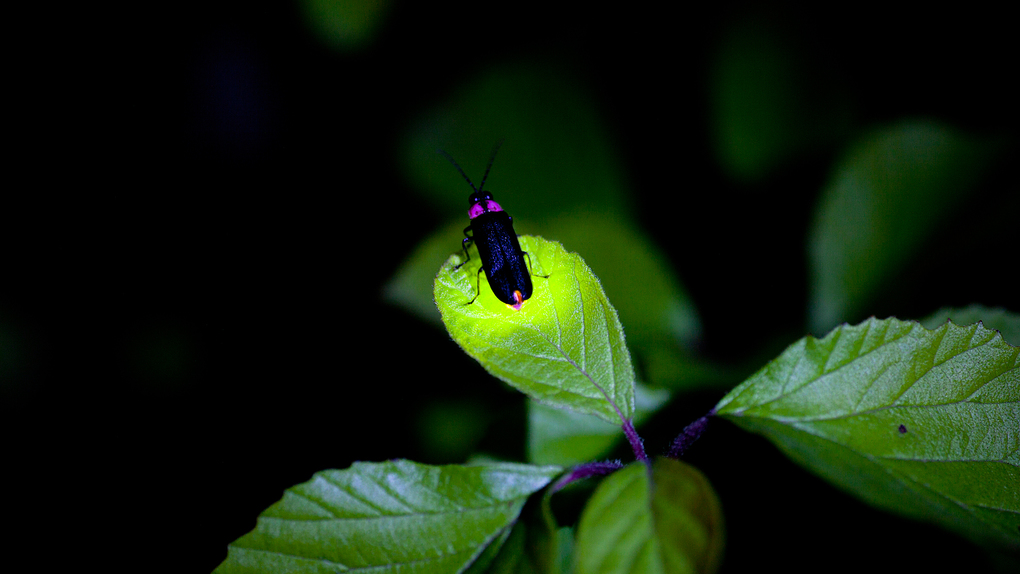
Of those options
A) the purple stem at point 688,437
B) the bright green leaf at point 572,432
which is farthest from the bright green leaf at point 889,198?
the purple stem at point 688,437

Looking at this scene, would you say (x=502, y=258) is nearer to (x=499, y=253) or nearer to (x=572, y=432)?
(x=499, y=253)

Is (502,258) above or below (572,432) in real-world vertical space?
above

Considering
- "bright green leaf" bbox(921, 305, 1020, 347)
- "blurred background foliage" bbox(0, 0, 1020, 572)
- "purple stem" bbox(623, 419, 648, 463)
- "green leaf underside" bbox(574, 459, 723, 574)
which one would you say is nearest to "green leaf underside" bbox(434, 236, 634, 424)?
"purple stem" bbox(623, 419, 648, 463)

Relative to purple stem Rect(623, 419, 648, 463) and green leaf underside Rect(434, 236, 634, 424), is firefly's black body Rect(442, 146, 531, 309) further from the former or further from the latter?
purple stem Rect(623, 419, 648, 463)

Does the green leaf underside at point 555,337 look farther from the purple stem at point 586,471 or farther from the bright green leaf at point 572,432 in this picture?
the bright green leaf at point 572,432

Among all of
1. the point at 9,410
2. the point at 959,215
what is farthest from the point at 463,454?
the point at 959,215

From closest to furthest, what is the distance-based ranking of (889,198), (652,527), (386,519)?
(652,527) → (386,519) → (889,198)

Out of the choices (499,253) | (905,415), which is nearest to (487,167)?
(499,253)
